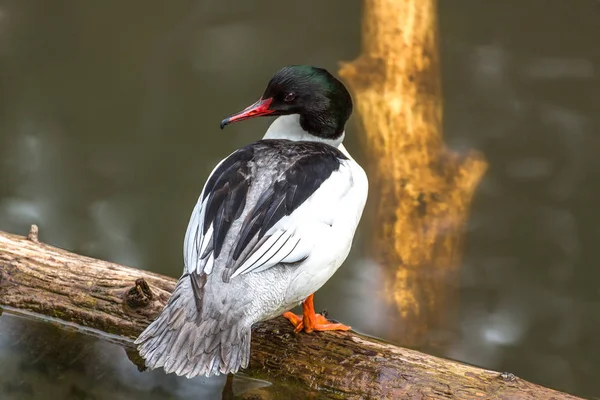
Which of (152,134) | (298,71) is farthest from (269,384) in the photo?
(152,134)

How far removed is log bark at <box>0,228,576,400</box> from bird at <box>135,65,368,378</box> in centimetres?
17

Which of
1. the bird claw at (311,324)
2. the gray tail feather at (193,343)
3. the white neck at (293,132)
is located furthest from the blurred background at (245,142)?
the white neck at (293,132)

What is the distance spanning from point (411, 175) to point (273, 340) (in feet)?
5.58

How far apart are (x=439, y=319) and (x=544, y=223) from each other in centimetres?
→ 129

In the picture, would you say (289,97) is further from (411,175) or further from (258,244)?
(411,175)

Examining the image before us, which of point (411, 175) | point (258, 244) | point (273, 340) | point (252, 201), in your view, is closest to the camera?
point (258, 244)

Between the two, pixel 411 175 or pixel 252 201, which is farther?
pixel 411 175

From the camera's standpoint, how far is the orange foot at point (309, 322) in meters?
3.62

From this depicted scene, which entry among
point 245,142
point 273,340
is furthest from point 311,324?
point 245,142

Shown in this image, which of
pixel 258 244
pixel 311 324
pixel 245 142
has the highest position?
pixel 245 142

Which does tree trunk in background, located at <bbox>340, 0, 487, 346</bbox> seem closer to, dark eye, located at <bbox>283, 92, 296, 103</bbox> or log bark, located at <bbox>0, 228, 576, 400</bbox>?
dark eye, located at <bbox>283, 92, 296, 103</bbox>

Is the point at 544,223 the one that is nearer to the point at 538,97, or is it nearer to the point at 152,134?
the point at 538,97

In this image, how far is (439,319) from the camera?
16.0 feet

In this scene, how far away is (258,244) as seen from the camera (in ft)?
10.6
